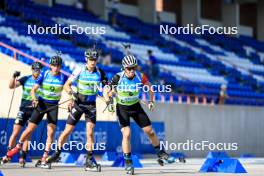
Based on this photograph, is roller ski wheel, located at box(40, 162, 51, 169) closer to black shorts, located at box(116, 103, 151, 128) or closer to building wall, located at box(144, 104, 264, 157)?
black shorts, located at box(116, 103, 151, 128)

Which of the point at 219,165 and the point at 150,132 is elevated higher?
the point at 150,132

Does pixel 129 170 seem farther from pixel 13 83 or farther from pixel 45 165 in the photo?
pixel 13 83

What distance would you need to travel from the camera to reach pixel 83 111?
1337 cm

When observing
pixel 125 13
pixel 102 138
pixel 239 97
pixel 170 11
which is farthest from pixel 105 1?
pixel 102 138

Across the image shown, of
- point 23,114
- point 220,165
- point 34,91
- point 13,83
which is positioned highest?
point 13,83

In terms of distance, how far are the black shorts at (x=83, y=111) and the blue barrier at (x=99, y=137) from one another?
4.14m

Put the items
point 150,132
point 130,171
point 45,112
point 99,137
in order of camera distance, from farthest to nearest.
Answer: point 99,137 → point 45,112 → point 150,132 → point 130,171

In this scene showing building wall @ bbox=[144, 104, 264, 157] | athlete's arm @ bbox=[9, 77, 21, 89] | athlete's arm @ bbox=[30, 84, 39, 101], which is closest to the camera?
athlete's arm @ bbox=[30, 84, 39, 101]

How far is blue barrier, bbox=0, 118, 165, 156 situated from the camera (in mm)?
18047

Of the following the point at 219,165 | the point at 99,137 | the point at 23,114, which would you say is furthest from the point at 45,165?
the point at 99,137

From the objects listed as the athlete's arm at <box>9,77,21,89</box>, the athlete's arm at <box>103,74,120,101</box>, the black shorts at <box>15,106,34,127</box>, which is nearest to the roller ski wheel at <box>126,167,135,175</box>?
the athlete's arm at <box>103,74,120,101</box>

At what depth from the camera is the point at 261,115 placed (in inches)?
1115

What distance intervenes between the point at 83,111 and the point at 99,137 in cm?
699

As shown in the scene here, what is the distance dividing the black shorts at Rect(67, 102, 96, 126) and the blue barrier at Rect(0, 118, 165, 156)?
414cm
